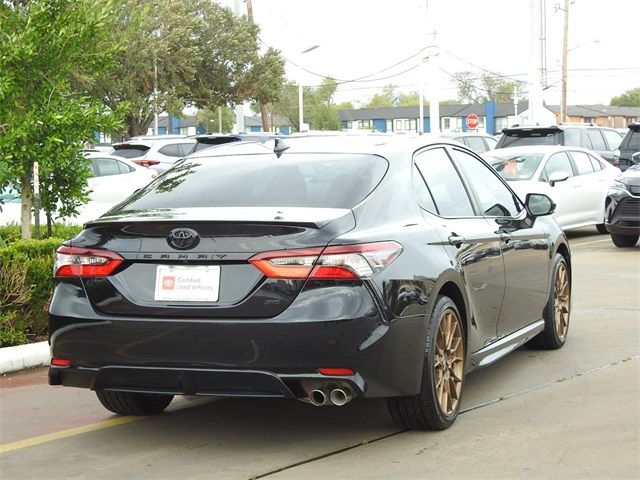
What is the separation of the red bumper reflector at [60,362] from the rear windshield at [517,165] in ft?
41.4

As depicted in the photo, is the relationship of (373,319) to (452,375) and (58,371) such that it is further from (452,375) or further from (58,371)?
(58,371)

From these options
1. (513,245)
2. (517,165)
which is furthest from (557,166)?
(513,245)

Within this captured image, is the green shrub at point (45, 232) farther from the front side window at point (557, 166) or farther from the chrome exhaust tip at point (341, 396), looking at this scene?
the front side window at point (557, 166)

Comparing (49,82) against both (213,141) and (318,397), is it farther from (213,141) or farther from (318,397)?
(213,141)

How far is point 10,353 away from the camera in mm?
7980

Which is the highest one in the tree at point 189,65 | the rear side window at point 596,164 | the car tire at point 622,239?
the tree at point 189,65

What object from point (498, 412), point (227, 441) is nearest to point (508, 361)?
point (498, 412)

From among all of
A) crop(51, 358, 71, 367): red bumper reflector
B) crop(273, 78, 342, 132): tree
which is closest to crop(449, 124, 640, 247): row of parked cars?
crop(51, 358, 71, 367): red bumper reflector

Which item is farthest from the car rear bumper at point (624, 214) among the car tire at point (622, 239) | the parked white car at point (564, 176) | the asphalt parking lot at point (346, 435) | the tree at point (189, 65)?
the tree at point (189, 65)

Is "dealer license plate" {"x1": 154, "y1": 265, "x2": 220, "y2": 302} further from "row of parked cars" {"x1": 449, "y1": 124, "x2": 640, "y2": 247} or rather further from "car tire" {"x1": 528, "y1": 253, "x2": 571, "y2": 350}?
"row of parked cars" {"x1": 449, "y1": 124, "x2": 640, "y2": 247}

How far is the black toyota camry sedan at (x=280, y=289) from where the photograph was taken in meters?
5.14

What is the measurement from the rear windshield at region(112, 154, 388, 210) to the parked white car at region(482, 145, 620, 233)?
36.2 ft

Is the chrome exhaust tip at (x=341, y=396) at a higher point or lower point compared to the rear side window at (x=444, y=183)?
lower

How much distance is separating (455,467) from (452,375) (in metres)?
0.87
